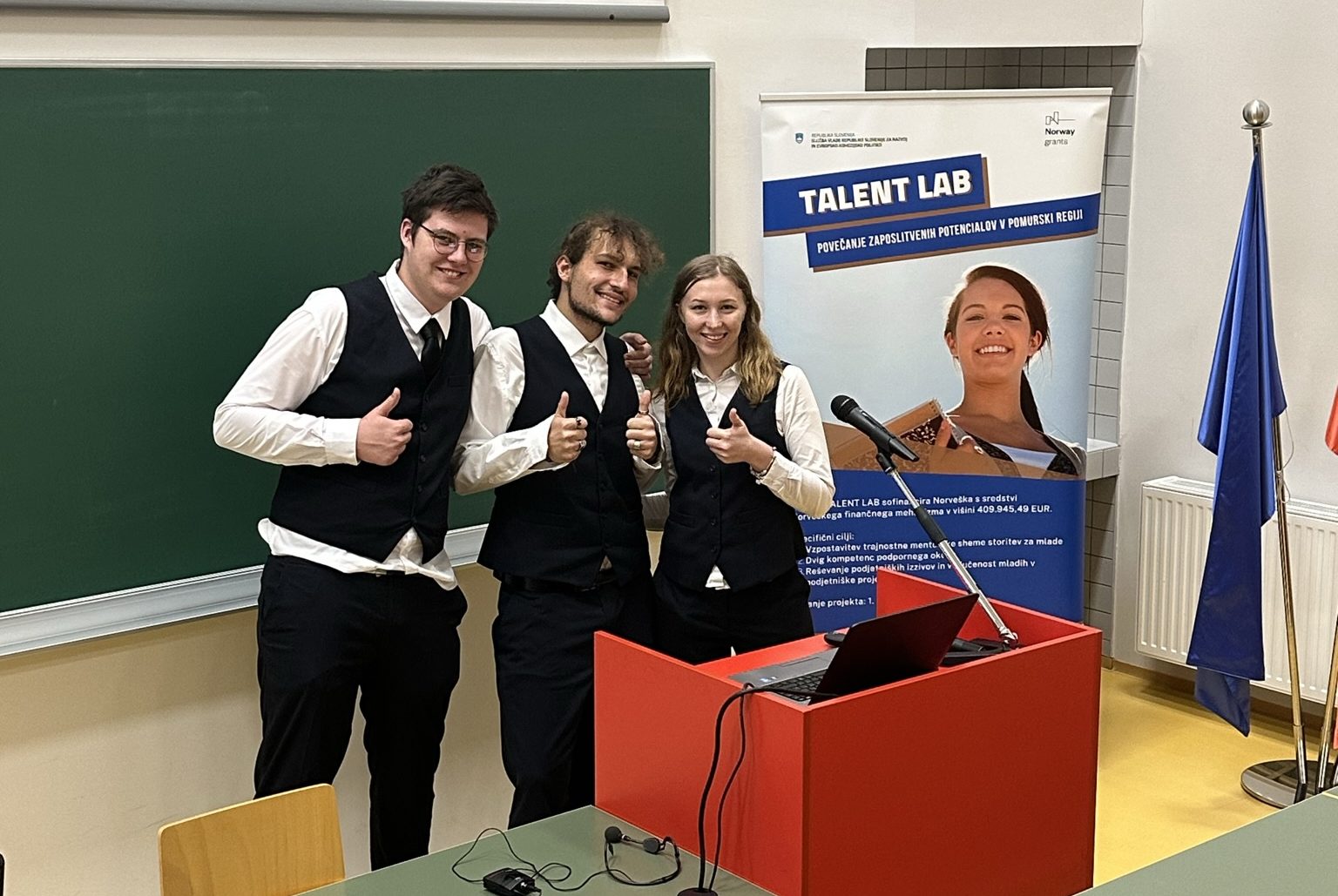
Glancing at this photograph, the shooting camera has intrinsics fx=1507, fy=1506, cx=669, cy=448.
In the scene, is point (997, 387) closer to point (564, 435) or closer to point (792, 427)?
point (792, 427)

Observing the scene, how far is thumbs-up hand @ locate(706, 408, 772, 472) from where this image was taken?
3211mm

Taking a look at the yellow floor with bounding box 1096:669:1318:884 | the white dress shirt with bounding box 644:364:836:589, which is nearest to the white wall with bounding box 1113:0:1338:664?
the yellow floor with bounding box 1096:669:1318:884

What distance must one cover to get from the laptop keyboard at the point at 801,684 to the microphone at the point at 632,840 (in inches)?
13.1

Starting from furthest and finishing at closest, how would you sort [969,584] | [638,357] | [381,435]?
[638,357], [381,435], [969,584]

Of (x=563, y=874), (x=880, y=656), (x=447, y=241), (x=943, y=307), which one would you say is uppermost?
(x=447, y=241)

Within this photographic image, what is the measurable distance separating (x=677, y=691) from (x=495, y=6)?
2.01 metres

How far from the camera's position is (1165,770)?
16.3 ft

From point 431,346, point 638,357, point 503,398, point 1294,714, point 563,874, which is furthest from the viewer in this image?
point 1294,714

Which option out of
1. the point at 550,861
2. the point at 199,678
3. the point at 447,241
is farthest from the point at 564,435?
the point at 199,678

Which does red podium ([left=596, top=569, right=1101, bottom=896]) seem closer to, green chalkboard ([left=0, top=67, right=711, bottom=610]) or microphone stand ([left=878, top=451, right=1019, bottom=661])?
microphone stand ([left=878, top=451, right=1019, bottom=661])

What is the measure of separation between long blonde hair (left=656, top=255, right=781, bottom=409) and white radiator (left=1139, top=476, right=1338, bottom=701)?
2.33 m

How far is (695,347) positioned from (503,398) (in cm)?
46

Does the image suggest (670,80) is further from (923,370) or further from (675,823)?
(675,823)

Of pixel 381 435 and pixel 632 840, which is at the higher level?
pixel 381 435
